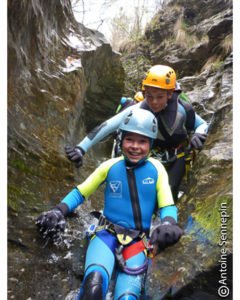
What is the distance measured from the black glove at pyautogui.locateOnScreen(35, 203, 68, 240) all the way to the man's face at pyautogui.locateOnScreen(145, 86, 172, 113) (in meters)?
1.92

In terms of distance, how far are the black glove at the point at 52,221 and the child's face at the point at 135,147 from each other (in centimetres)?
79

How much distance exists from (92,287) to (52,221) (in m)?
0.66

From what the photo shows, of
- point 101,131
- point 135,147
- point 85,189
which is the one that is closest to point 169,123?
point 101,131

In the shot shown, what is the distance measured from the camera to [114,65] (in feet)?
30.3

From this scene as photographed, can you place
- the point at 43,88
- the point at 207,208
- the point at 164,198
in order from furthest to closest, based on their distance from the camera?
the point at 43,88 < the point at 207,208 < the point at 164,198

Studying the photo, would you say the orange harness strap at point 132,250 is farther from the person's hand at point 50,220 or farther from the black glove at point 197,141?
the black glove at point 197,141

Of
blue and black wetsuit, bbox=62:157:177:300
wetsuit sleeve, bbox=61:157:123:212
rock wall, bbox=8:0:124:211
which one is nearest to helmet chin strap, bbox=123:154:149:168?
blue and black wetsuit, bbox=62:157:177:300

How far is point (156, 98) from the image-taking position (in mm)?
4340

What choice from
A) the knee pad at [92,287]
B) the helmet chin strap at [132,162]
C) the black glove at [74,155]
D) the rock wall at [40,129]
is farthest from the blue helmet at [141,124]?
the knee pad at [92,287]

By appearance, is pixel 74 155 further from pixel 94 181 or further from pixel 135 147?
pixel 135 147

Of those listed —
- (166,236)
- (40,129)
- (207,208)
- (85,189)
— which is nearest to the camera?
(166,236)

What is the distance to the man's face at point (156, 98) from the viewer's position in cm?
434

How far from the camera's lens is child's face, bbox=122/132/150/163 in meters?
3.29

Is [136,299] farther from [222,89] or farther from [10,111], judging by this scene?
[222,89]
